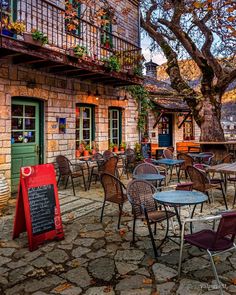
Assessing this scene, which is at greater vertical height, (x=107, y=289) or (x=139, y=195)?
(x=139, y=195)

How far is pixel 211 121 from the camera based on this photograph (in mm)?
11461

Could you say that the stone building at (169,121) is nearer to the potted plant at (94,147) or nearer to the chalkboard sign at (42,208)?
the potted plant at (94,147)

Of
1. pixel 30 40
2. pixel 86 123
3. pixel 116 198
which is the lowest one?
pixel 116 198

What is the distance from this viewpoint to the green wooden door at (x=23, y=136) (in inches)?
257

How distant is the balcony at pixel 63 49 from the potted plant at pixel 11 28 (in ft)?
0.15

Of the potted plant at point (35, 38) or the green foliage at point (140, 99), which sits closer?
the potted plant at point (35, 38)

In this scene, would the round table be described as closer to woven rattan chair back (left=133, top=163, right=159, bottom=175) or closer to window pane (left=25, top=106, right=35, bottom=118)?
woven rattan chair back (left=133, top=163, right=159, bottom=175)

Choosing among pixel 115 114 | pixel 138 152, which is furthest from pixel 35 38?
pixel 138 152

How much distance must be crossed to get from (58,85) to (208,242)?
586 cm

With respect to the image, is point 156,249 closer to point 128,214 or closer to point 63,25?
point 128,214

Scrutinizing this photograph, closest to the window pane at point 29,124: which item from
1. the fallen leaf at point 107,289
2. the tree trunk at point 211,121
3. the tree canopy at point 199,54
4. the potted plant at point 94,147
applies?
the potted plant at point 94,147

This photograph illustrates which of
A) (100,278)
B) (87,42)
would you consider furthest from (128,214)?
(87,42)

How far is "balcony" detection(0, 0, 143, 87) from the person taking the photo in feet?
18.3

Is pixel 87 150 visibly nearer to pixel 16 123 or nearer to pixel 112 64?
pixel 16 123
